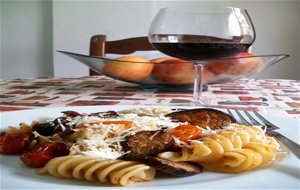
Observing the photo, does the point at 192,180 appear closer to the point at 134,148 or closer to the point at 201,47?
the point at 134,148

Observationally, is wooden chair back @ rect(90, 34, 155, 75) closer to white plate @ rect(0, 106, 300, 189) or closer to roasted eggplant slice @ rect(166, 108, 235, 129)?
roasted eggplant slice @ rect(166, 108, 235, 129)

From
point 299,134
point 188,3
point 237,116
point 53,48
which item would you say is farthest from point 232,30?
point 53,48

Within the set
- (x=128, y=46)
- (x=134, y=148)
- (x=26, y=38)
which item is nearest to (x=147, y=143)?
(x=134, y=148)

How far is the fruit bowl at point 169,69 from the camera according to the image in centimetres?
124

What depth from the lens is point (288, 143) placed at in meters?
0.62

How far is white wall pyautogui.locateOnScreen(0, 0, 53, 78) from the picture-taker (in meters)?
3.96

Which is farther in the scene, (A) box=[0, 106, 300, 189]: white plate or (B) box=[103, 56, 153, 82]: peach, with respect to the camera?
(B) box=[103, 56, 153, 82]: peach

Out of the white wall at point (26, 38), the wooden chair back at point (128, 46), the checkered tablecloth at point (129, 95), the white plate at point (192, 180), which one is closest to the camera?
the white plate at point (192, 180)

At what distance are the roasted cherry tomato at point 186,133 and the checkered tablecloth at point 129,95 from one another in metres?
0.45

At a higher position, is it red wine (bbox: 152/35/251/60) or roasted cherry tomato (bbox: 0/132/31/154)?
red wine (bbox: 152/35/251/60)

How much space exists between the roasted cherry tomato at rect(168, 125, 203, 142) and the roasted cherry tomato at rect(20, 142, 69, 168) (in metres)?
0.14

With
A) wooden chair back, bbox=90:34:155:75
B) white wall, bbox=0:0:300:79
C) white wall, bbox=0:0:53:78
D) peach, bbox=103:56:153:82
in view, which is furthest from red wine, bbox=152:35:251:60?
white wall, bbox=0:0:53:78

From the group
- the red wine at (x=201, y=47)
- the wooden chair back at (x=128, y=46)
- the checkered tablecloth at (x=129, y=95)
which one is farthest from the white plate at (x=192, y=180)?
the wooden chair back at (x=128, y=46)

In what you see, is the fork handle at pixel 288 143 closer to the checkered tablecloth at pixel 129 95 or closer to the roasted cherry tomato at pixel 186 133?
the roasted cherry tomato at pixel 186 133
